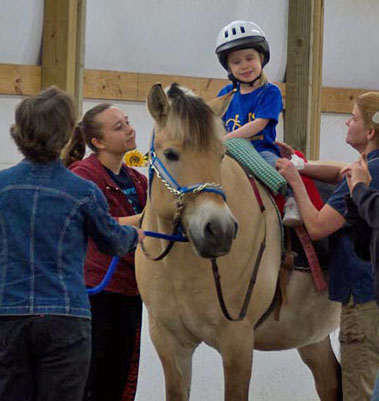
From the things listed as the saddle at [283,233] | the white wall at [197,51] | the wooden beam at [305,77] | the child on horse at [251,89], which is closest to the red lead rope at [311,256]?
the saddle at [283,233]

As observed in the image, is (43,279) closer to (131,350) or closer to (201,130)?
(201,130)

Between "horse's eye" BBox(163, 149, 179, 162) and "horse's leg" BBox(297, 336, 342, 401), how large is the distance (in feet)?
5.76

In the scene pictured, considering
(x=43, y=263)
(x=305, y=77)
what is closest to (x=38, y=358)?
(x=43, y=263)

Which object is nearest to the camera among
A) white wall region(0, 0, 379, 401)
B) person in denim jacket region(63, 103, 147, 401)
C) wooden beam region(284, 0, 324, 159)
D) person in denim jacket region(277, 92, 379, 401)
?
person in denim jacket region(277, 92, 379, 401)

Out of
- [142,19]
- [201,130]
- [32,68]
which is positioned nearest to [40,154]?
[201,130]

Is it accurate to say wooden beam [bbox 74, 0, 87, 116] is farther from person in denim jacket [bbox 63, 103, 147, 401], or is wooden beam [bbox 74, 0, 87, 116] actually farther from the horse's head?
the horse's head

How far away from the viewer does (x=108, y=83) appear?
5945 millimetres

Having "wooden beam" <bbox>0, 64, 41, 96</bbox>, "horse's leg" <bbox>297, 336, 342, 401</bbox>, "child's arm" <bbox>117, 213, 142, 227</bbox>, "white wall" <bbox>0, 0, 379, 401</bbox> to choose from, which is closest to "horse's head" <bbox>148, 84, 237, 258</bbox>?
"child's arm" <bbox>117, 213, 142, 227</bbox>

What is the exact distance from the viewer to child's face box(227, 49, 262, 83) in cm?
429

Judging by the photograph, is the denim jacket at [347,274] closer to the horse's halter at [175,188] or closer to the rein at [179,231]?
the rein at [179,231]

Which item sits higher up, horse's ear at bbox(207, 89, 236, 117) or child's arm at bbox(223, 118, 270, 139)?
horse's ear at bbox(207, 89, 236, 117)

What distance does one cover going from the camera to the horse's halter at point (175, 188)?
3.26 meters

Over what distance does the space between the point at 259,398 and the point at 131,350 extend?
62.0 inches

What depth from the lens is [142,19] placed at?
6098mm
